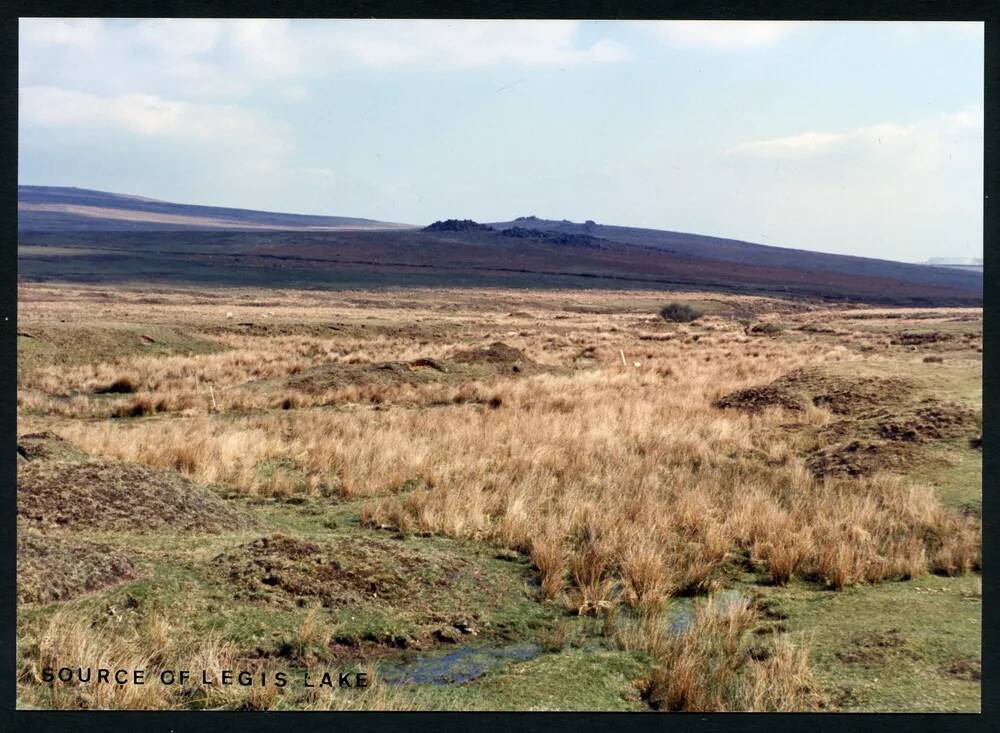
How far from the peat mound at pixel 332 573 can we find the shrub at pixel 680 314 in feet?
169

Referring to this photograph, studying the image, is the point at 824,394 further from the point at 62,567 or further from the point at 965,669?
the point at 62,567

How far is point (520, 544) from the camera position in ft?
31.0

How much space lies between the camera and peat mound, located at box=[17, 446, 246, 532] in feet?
28.3

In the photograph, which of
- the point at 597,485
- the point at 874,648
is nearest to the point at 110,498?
the point at 597,485

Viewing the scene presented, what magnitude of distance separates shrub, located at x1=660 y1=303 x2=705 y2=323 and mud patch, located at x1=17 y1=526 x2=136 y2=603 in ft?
173

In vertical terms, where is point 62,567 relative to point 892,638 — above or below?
below

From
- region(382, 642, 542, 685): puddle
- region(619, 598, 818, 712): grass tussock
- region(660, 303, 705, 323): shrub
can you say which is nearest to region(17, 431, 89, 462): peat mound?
region(382, 642, 542, 685): puddle

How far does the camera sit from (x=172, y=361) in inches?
1097

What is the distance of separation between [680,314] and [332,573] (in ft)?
177

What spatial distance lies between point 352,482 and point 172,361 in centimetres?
1788

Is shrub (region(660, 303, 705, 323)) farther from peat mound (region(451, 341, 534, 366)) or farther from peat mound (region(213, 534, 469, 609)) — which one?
peat mound (region(213, 534, 469, 609))

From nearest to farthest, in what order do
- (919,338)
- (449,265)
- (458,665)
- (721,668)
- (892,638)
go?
1. (721,668)
2. (458,665)
3. (892,638)
4. (919,338)
5. (449,265)

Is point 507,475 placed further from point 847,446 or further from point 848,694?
point 848,694
